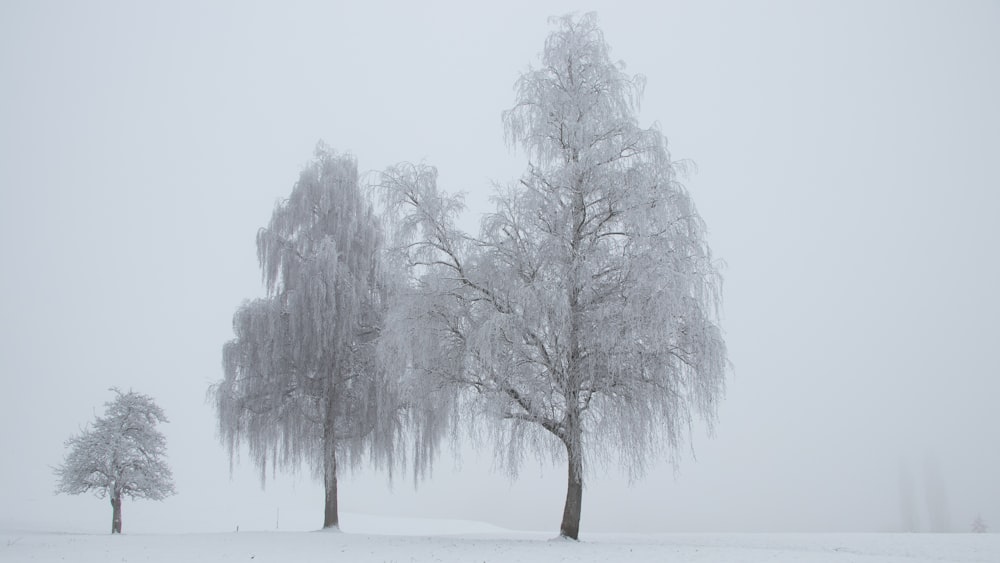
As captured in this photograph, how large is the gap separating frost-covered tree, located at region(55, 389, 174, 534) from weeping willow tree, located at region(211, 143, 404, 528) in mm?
4156

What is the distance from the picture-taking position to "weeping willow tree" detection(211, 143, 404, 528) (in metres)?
18.5

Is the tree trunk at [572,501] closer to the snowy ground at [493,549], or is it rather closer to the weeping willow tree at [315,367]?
the snowy ground at [493,549]

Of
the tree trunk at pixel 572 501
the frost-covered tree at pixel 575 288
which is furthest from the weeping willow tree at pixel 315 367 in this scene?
the tree trunk at pixel 572 501

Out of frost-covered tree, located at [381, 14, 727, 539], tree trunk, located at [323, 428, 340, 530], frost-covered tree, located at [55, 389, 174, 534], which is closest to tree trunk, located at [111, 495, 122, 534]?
frost-covered tree, located at [55, 389, 174, 534]

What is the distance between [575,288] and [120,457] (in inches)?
620

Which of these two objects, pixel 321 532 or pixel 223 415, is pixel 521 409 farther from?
pixel 223 415

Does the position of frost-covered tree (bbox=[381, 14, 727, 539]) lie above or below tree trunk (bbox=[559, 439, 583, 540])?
above

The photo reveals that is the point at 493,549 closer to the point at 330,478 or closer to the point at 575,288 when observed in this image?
the point at 575,288

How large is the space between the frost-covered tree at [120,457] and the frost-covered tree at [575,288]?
1145 centimetres

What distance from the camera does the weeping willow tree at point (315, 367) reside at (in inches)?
729

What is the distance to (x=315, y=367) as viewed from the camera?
61.7 ft

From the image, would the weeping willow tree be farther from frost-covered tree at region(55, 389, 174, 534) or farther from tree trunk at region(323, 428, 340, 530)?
frost-covered tree at region(55, 389, 174, 534)

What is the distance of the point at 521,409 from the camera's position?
48.7ft

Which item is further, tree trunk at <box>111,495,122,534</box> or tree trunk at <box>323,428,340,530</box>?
tree trunk at <box>111,495,122,534</box>
